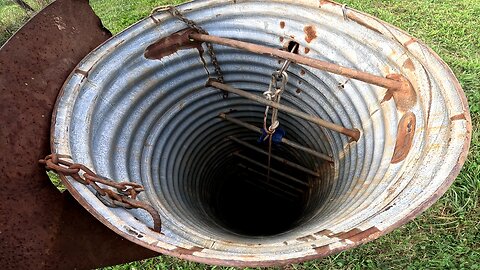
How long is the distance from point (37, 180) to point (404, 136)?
6.28 feet

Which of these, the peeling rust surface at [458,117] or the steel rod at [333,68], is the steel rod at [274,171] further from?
the peeling rust surface at [458,117]

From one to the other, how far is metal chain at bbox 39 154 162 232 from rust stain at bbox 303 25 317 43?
5.07ft

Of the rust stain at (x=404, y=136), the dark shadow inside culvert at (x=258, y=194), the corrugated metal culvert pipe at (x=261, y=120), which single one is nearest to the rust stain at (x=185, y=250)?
the corrugated metal culvert pipe at (x=261, y=120)

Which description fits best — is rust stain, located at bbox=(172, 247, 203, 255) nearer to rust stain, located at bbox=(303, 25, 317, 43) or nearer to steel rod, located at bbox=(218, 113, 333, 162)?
steel rod, located at bbox=(218, 113, 333, 162)

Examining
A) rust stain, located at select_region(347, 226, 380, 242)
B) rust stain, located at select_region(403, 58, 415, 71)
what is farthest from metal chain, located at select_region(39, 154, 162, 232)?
rust stain, located at select_region(403, 58, 415, 71)

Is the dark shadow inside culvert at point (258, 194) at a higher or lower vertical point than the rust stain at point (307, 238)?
higher

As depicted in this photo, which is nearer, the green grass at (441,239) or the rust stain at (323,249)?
the rust stain at (323,249)

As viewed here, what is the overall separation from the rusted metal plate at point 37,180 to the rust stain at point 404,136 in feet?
4.78

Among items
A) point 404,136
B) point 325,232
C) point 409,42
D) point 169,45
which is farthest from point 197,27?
point 325,232

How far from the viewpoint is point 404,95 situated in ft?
7.70

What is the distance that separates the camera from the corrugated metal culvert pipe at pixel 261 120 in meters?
1.86

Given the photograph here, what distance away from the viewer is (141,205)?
6.05ft

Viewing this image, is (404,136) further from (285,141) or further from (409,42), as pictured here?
(285,141)

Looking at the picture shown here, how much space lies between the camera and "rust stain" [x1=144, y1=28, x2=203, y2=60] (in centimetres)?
267
